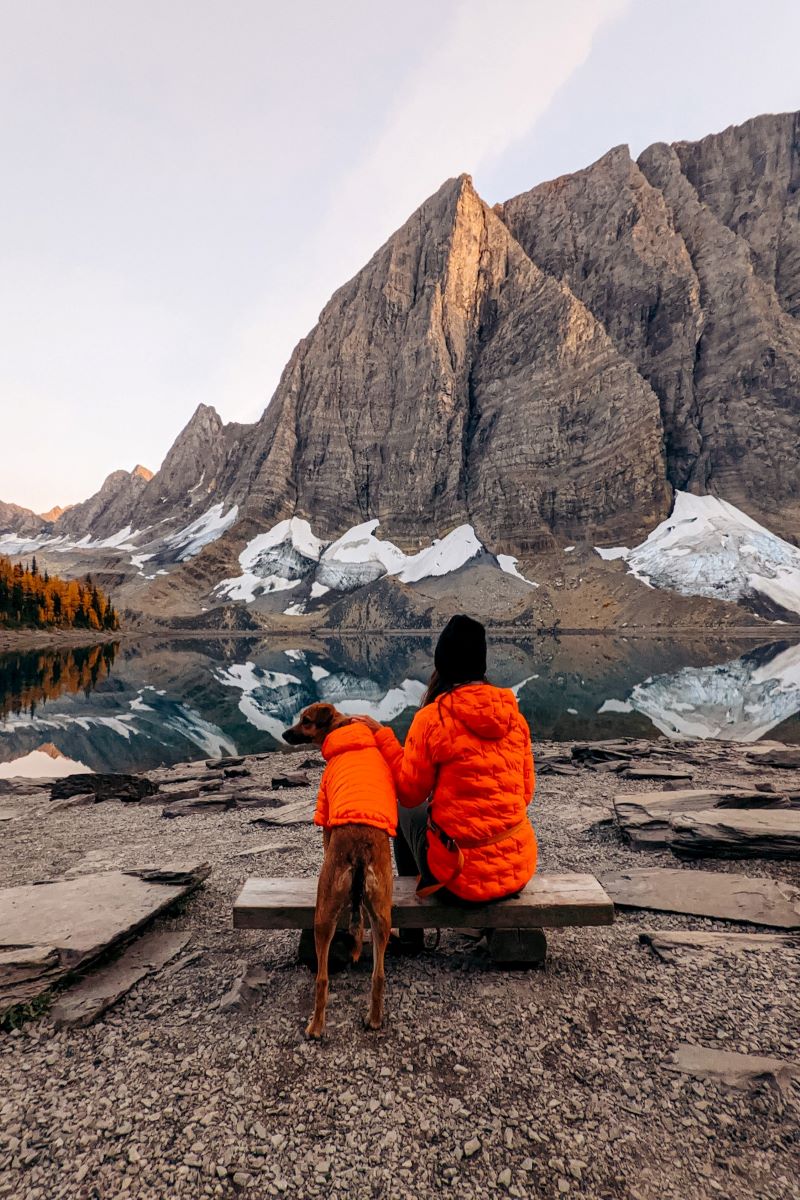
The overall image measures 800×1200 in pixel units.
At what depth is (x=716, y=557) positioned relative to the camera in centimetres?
11588

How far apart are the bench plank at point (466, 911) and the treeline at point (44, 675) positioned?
32.0m

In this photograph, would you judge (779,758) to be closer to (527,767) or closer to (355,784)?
(527,767)

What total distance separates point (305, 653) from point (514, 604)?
5495 centimetres

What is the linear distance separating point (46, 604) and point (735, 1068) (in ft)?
348

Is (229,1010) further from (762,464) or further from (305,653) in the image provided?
(762,464)

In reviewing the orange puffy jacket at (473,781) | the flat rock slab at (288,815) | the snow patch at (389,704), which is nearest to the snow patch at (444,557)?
the snow patch at (389,704)

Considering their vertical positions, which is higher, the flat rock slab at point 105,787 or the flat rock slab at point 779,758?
the flat rock slab at point 105,787

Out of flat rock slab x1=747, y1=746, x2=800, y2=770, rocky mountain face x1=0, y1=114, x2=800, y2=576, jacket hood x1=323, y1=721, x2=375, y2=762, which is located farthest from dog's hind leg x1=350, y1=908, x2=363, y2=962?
rocky mountain face x1=0, y1=114, x2=800, y2=576

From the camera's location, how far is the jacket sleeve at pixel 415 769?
15.4 ft

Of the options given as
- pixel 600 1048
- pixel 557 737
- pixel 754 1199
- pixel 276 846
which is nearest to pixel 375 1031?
pixel 600 1048

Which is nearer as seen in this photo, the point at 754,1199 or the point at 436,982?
the point at 754,1199

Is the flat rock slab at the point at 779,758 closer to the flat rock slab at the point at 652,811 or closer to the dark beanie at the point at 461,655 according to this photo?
the flat rock slab at the point at 652,811

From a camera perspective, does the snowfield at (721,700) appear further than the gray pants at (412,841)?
Yes

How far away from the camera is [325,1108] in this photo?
146 inches
